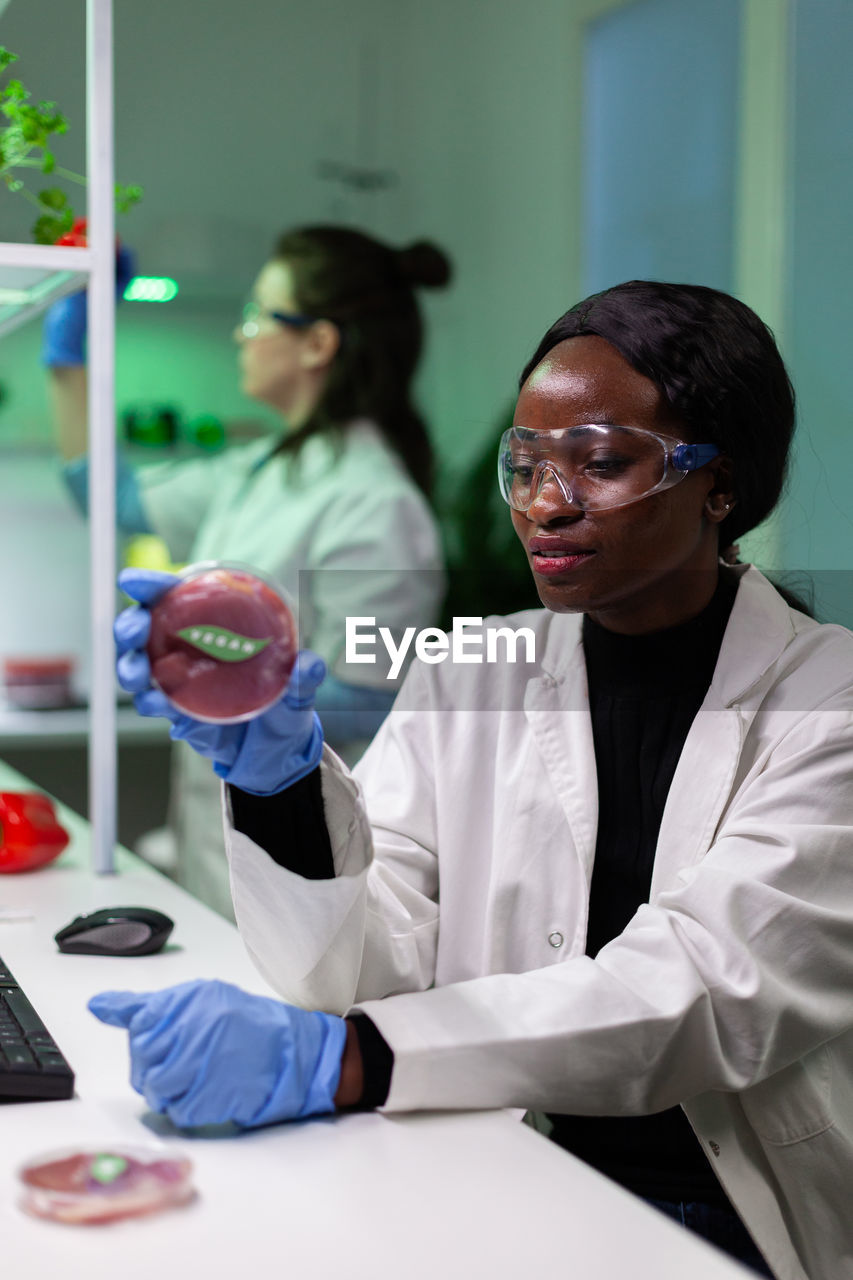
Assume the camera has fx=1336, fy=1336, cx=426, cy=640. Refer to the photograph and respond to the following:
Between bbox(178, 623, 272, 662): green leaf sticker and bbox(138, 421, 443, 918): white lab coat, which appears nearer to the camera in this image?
bbox(178, 623, 272, 662): green leaf sticker

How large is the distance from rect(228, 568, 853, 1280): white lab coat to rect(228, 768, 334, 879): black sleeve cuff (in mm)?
12

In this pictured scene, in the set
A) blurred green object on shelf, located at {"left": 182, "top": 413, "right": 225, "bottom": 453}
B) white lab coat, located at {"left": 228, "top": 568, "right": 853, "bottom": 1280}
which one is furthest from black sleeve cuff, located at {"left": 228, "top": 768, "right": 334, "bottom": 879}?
blurred green object on shelf, located at {"left": 182, "top": 413, "right": 225, "bottom": 453}

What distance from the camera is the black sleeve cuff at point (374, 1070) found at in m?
0.95

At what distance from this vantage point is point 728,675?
1279 mm

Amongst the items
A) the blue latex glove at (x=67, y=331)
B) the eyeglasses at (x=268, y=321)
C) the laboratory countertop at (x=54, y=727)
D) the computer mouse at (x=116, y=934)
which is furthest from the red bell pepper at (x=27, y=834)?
the laboratory countertop at (x=54, y=727)

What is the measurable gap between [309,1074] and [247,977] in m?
0.36

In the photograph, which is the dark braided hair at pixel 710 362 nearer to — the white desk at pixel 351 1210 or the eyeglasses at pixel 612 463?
the eyeglasses at pixel 612 463

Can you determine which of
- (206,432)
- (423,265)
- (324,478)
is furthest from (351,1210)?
(206,432)

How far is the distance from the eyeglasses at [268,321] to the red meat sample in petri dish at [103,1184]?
2408 mm

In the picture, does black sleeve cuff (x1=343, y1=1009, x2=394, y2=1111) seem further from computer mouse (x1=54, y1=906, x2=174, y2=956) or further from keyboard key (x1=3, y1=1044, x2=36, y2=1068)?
computer mouse (x1=54, y1=906, x2=174, y2=956)

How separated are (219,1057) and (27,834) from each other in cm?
88

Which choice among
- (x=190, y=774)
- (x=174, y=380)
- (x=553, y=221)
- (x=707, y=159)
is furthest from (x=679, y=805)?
(x=174, y=380)

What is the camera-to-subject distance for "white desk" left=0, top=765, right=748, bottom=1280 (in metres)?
0.74

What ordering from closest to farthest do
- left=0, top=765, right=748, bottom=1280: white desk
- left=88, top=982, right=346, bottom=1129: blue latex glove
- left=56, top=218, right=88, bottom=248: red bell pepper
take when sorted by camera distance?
1. left=0, top=765, right=748, bottom=1280: white desk
2. left=88, top=982, right=346, bottom=1129: blue latex glove
3. left=56, top=218, right=88, bottom=248: red bell pepper
